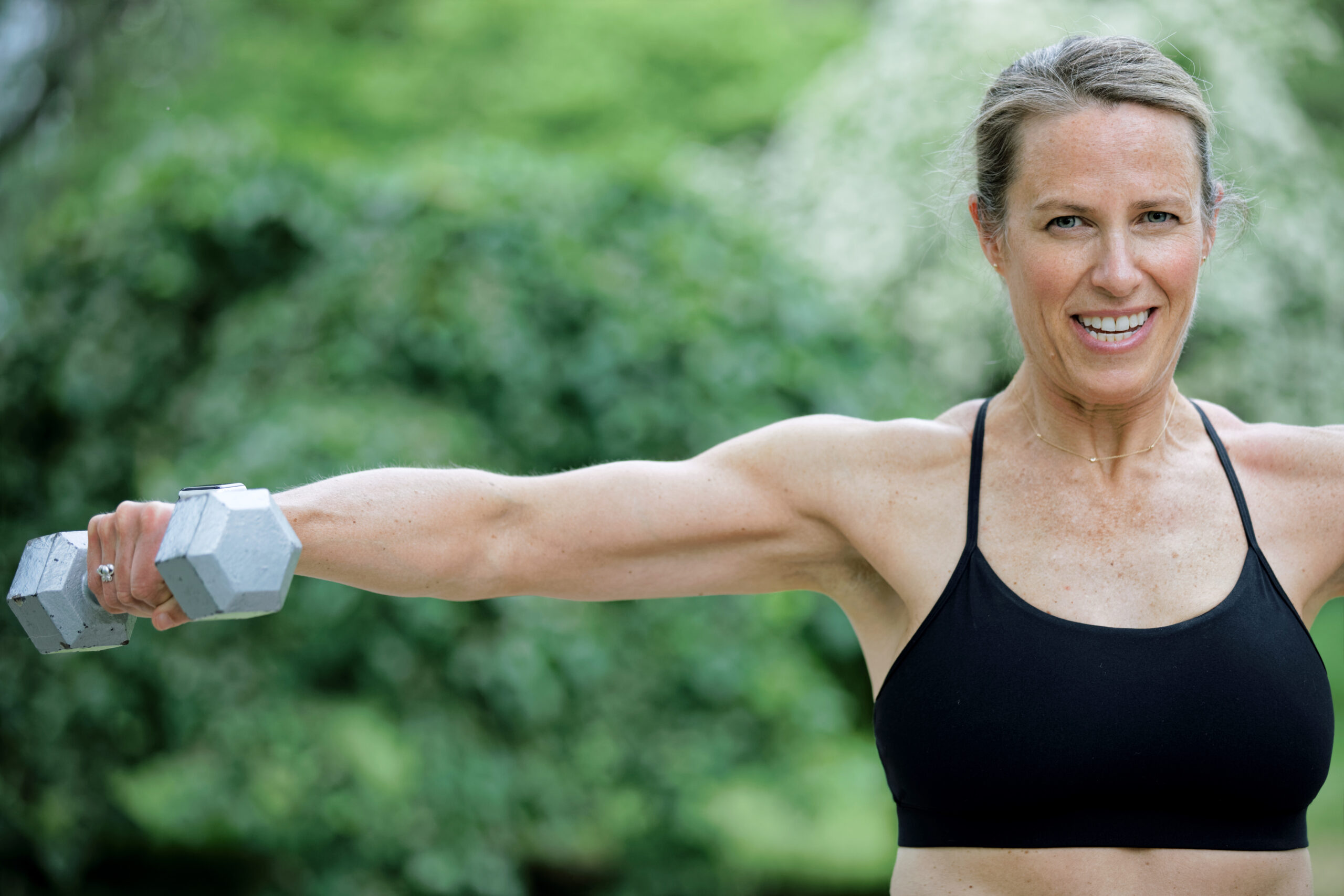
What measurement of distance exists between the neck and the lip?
0.12 metres

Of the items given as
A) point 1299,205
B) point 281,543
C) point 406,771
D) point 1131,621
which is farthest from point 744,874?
point 1299,205

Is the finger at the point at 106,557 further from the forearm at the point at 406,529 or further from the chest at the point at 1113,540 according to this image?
the chest at the point at 1113,540

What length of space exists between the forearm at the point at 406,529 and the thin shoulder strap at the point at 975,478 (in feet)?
2.31

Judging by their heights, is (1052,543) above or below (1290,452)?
below

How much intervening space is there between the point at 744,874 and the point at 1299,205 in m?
5.20

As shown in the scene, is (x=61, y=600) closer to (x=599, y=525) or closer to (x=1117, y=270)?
(x=599, y=525)

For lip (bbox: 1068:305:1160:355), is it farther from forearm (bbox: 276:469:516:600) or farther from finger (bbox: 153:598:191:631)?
finger (bbox: 153:598:191:631)

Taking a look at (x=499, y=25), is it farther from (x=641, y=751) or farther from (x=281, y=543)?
(x=281, y=543)

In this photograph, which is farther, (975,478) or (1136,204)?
(975,478)

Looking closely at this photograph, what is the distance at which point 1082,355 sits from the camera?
1.95 metres

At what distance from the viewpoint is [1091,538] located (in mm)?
2018

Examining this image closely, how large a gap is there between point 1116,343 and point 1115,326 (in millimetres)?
25

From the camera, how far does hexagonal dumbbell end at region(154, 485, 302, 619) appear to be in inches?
62.6

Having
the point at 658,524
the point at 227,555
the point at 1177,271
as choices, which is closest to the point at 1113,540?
the point at 1177,271
